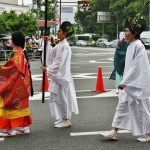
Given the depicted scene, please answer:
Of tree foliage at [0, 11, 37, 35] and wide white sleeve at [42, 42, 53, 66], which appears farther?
tree foliage at [0, 11, 37, 35]

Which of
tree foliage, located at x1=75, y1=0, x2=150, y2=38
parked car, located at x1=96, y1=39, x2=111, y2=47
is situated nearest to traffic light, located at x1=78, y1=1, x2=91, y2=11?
tree foliage, located at x1=75, y1=0, x2=150, y2=38

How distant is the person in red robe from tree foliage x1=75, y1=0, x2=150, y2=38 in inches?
2158

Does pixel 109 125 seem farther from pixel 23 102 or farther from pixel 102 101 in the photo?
pixel 102 101

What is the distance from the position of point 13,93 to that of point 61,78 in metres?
0.90

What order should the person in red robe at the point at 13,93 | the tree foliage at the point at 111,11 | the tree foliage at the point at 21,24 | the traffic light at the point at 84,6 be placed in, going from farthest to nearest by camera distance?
the traffic light at the point at 84,6
the tree foliage at the point at 111,11
the tree foliage at the point at 21,24
the person in red robe at the point at 13,93

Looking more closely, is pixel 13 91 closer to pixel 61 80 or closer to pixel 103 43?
pixel 61 80

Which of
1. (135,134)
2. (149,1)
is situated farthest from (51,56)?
(149,1)

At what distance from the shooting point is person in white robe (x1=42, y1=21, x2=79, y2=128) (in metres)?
7.04

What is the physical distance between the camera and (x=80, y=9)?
84.5 metres

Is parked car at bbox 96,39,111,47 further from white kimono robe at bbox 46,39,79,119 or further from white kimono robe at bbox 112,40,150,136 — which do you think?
white kimono robe at bbox 112,40,150,136

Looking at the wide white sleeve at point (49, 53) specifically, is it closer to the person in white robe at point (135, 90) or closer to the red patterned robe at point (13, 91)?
the red patterned robe at point (13, 91)

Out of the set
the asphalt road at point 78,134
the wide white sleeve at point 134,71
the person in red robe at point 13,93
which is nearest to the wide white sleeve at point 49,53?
the person in red robe at point 13,93

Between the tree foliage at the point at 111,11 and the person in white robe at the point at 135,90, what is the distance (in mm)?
54911

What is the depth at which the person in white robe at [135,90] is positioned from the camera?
5965mm
